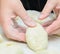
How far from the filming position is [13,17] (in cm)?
71

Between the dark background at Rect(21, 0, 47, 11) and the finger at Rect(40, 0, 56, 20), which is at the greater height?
the finger at Rect(40, 0, 56, 20)

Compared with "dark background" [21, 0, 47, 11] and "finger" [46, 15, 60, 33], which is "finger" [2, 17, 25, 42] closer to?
"finger" [46, 15, 60, 33]

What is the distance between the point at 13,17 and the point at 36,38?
13 cm

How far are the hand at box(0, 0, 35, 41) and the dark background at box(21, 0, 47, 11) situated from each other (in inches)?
12.5

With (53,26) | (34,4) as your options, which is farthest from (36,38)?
(34,4)

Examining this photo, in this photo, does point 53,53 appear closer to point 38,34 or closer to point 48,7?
point 38,34

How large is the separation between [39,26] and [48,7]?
0.30ft

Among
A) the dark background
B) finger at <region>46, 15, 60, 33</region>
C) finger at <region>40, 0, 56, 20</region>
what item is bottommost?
the dark background

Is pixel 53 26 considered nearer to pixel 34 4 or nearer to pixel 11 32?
pixel 11 32

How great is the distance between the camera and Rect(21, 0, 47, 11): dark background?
1.03m

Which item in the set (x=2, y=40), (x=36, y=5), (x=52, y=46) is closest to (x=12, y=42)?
(x=2, y=40)

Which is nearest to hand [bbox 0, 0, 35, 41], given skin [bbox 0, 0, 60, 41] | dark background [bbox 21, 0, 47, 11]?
skin [bbox 0, 0, 60, 41]

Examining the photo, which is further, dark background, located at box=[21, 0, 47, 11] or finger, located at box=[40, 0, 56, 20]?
dark background, located at box=[21, 0, 47, 11]

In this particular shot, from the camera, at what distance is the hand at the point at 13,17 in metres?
0.69
